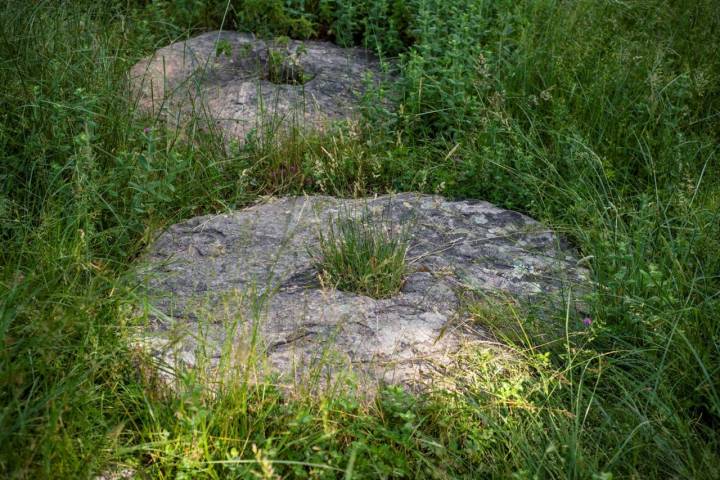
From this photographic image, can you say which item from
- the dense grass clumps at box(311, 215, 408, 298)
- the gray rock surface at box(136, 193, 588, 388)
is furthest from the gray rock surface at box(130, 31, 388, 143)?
the dense grass clumps at box(311, 215, 408, 298)

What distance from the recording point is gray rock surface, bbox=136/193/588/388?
9.19 feet

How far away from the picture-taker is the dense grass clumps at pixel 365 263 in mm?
3193

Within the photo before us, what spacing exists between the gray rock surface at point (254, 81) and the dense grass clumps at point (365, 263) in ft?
4.11

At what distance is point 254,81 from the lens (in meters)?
4.95

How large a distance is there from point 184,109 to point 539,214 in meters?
2.25

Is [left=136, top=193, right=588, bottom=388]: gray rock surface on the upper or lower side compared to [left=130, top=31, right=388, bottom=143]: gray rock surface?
lower

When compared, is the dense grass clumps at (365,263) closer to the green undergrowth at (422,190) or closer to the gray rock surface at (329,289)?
the gray rock surface at (329,289)

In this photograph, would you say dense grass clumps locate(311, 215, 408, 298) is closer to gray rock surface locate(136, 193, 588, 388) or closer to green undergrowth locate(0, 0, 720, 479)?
gray rock surface locate(136, 193, 588, 388)

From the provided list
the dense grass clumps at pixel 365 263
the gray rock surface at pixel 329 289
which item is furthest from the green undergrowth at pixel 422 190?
the dense grass clumps at pixel 365 263

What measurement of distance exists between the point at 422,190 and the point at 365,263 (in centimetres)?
95

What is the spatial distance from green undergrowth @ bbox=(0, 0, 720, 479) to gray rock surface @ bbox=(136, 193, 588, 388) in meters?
0.14

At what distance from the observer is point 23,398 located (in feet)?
7.90

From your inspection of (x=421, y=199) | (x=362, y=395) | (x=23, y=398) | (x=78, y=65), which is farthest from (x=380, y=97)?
(x=23, y=398)

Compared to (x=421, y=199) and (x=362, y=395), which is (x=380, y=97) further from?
(x=362, y=395)
